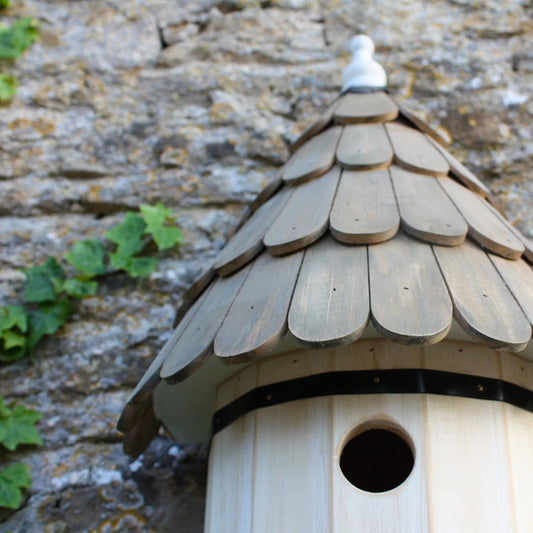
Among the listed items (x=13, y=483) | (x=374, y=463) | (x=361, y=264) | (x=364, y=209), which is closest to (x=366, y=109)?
(x=364, y=209)

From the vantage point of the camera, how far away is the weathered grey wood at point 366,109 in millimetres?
1807

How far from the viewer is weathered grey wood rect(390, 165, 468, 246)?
1395 millimetres

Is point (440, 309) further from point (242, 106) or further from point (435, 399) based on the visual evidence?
point (242, 106)

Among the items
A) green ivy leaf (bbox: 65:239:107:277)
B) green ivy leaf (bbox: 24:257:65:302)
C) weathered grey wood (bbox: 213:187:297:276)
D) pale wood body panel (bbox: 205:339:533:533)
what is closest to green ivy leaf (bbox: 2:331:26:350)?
green ivy leaf (bbox: 24:257:65:302)

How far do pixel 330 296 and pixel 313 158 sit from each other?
21.2 inches

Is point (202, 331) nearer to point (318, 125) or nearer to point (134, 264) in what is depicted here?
point (318, 125)

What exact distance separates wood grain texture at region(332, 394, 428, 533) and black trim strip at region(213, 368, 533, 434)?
16 millimetres

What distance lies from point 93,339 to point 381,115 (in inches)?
38.6

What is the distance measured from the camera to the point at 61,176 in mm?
2393

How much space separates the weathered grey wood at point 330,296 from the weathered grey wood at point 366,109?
1.59 feet

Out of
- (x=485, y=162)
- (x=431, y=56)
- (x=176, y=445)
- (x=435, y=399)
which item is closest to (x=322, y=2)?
(x=431, y=56)

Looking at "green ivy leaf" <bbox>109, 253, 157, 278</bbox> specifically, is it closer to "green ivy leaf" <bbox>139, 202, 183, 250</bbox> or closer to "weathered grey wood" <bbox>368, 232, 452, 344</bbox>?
"green ivy leaf" <bbox>139, 202, 183, 250</bbox>

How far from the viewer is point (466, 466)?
4.13ft

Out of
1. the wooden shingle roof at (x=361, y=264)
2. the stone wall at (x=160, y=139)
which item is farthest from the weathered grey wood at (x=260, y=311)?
the stone wall at (x=160, y=139)
